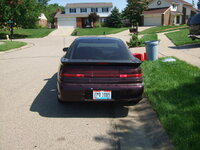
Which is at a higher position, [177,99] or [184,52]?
[184,52]

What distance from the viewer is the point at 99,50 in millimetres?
5117

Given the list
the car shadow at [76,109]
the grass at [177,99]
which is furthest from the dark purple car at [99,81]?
the grass at [177,99]

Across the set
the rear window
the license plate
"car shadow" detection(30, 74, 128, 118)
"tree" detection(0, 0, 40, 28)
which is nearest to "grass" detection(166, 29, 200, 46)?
the rear window

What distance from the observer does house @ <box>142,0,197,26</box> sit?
164 ft

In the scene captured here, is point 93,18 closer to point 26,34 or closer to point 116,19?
point 116,19

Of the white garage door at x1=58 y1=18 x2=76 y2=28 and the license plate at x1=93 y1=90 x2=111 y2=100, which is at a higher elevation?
the white garage door at x1=58 y1=18 x2=76 y2=28

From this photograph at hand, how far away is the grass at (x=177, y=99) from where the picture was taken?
134 inches

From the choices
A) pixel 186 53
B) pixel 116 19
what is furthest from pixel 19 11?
pixel 186 53

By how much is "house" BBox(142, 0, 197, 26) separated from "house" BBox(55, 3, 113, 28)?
11.2 metres

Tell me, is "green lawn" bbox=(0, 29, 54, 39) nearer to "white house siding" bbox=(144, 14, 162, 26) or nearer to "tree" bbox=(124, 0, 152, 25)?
"tree" bbox=(124, 0, 152, 25)

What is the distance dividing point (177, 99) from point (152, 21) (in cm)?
4951

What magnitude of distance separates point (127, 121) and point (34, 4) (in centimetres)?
3407

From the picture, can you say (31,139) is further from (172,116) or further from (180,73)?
(180,73)

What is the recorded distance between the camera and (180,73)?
7.03 m
